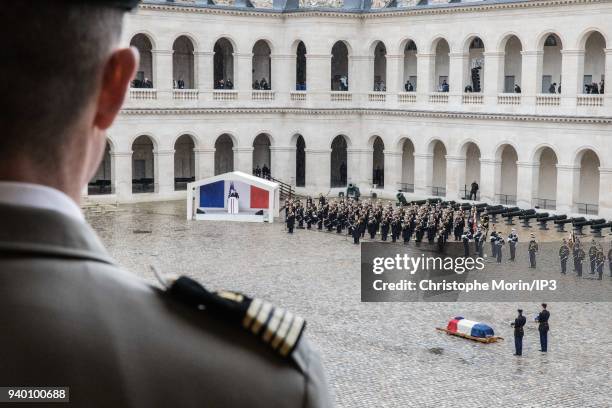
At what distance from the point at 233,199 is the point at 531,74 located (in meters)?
14.4

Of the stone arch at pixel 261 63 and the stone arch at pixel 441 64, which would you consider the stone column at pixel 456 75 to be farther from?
the stone arch at pixel 261 63

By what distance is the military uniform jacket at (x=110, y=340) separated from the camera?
6.74 feet

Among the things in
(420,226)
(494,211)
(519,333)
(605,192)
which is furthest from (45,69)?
(605,192)

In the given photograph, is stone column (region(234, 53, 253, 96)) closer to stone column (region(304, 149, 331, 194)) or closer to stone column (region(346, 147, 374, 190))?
stone column (region(304, 149, 331, 194))

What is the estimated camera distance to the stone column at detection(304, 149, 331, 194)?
53656mm

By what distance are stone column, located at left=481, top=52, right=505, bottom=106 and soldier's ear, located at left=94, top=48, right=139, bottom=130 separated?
4676 cm

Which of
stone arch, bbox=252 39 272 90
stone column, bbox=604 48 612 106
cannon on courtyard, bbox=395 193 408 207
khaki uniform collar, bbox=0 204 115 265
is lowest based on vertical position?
cannon on courtyard, bbox=395 193 408 207

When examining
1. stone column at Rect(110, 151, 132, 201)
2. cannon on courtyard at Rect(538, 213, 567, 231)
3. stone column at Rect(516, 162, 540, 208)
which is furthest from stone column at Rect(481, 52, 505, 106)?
stone column at Rect(110, 151, 132, 201)

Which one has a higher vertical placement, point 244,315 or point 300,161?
point 244,315

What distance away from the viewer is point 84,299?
210cm

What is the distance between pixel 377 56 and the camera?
187 feet

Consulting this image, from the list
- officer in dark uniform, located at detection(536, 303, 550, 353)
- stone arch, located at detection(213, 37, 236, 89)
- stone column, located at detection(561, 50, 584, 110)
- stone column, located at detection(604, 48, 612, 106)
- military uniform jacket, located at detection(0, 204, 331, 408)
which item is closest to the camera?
military uniform jacket, located at detection(0, 204, 331, 408)

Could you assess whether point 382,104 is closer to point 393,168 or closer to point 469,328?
point 393,168

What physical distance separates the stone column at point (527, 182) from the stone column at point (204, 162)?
15228 mm
